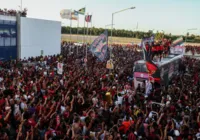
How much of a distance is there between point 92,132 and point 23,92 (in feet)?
14.6

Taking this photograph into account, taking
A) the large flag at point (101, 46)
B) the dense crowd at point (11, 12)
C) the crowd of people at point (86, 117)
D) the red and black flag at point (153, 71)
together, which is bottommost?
the crowd of people at point (86, 117)

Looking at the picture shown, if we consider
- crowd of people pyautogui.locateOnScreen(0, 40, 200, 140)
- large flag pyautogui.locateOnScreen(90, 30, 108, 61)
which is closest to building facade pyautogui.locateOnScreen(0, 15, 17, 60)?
large flag pyautogui.locateOnScreen(90, 30, 108, 61)

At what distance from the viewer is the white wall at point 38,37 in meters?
28.8

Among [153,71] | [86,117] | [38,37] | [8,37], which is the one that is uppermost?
[38,37]

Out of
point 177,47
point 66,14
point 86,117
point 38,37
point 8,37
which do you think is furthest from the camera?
point 177,47

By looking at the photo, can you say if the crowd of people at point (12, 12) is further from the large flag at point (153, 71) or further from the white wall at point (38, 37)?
the large flag at point (153, 71)

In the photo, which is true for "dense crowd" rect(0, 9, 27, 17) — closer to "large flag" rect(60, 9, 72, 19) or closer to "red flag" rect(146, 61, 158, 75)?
"large flag" rect(60, 9, 72, 19)

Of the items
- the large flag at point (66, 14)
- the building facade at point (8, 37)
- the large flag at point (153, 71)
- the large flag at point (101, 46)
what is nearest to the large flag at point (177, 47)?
the large flag at point (66, 14)

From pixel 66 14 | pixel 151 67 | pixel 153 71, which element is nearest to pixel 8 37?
pixel 66 14

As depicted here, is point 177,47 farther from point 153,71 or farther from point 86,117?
point 86,117

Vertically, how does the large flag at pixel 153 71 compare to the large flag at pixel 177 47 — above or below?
below

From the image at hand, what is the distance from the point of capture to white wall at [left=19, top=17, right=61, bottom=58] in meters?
28.8

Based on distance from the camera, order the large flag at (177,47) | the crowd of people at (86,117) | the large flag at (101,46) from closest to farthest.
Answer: the crowd of people at (86,117) < the large flag at (101,46) < the large flag at (177,47)

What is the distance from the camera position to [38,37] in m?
31.3
